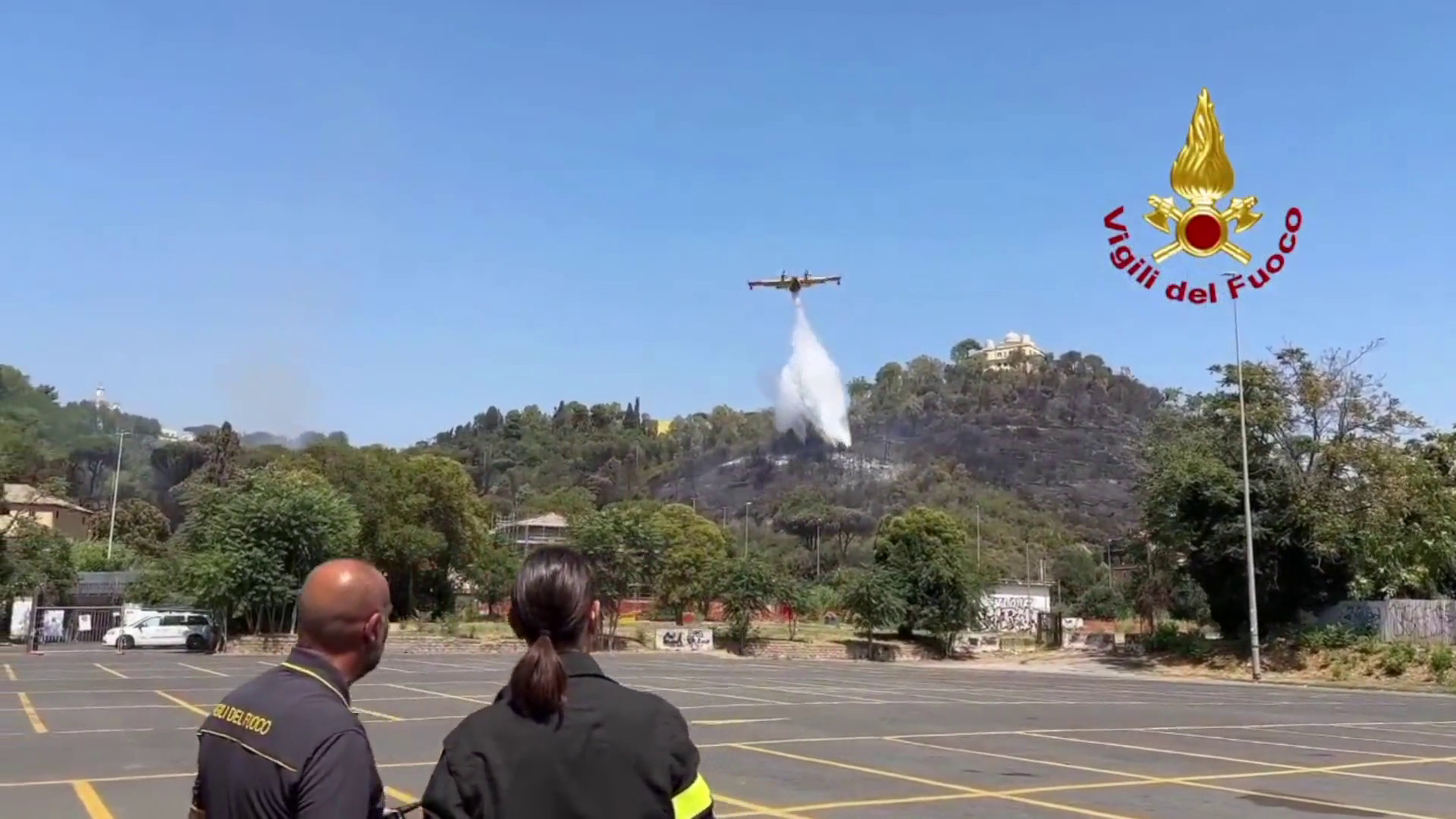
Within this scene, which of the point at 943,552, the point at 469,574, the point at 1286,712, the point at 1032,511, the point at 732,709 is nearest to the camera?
the point at 732,709

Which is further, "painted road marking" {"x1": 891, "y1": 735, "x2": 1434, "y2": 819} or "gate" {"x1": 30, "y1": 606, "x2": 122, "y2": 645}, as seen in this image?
"gate" {"x1": 30, "y1": 606, "x2": 122, "y2": 645}

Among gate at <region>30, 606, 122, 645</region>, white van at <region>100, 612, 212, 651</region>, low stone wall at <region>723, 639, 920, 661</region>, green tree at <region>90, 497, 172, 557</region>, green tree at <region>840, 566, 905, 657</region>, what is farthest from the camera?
green tree at <region>90, 497, 172, 557</region>

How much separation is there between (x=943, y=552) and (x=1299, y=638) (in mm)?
15752

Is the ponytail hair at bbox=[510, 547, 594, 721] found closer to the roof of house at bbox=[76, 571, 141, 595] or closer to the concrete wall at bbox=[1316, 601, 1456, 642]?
the concrete wall at bbox=[1316, 601, 1456, 642]

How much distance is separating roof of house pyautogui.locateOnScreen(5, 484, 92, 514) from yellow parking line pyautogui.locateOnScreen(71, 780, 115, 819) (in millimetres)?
72341

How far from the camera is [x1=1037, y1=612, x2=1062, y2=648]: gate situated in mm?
54375

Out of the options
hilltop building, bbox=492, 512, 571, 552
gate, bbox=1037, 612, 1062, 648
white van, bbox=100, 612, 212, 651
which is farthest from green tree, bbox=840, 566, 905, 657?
hilltop building, bbox=492, 512, 571, 552

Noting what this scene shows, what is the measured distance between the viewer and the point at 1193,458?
135 ft

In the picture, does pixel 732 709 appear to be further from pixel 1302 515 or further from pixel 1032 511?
pixel 1032 511

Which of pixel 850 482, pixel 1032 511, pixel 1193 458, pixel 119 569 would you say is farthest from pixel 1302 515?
pixel 850 482

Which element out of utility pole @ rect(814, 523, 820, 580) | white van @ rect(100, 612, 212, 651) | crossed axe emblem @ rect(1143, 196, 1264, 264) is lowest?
white van @ rect(100, 612, 212, 651)

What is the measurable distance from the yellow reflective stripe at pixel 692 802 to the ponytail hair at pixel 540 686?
375 millimetres

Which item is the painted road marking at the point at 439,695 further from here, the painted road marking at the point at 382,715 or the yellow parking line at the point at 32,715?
the yellow parking line at the point at 32,715

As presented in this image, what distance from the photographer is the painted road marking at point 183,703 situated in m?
18.2
